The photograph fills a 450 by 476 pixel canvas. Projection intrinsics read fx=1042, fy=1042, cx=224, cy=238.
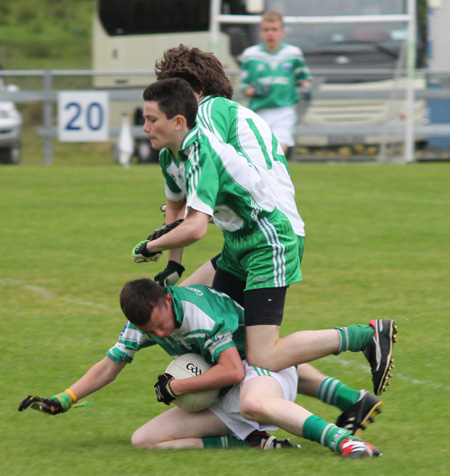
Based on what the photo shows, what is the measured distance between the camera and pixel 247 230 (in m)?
4.94

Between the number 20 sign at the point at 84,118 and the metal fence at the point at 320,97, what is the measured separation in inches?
13.4

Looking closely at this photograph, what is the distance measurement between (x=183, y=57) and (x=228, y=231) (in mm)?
907

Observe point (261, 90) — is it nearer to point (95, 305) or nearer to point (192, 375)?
point (95, 305)

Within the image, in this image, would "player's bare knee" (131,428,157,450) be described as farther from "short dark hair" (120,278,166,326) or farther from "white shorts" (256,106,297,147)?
"white shorts" (256,106,297,147)

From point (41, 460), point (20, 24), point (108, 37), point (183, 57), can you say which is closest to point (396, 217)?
point (183, 57)

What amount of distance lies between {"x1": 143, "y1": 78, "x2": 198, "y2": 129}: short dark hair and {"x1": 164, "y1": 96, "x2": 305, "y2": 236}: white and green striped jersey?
4.7 inches

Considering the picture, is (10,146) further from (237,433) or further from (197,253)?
(237,433)

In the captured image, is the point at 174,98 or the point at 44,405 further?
the point at 44,405

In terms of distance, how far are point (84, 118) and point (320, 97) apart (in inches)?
169

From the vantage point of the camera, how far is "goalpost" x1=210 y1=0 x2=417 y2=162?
1836 cm

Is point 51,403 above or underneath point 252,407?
underneath

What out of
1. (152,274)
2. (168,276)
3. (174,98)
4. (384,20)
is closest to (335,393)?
(168,276)

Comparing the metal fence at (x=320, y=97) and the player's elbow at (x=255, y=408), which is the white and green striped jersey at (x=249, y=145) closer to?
A: the player's elbow at (x=255, y=408)

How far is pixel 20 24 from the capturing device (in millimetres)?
44125
